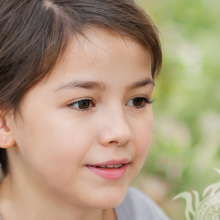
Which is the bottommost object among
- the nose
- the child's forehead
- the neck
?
the neck

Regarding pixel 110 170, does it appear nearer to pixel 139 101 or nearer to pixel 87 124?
pixel 87 124

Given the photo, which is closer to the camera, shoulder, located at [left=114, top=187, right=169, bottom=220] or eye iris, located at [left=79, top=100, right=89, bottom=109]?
eye iris, located at [left=79, top=100, right=89, bottom=109]

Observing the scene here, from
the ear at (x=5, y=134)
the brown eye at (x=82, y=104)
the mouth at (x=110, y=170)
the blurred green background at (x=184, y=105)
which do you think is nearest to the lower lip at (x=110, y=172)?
the mouth at (x=110, y=170)

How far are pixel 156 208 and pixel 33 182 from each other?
25.1 inches

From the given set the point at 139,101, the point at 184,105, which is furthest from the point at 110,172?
the point at 184,105

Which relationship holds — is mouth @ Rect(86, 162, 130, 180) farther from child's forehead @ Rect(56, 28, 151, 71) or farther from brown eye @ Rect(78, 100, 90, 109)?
child's forehead @ Rect(56, 28, 151, 71)

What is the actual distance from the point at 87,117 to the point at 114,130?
0.33ft

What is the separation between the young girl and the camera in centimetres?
111

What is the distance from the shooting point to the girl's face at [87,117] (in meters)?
1.10

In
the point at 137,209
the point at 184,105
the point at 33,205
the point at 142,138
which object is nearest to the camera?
the point at 142,138

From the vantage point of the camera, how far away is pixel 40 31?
1136 mm

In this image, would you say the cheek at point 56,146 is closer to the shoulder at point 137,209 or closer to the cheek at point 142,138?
the cheek at point 142,138

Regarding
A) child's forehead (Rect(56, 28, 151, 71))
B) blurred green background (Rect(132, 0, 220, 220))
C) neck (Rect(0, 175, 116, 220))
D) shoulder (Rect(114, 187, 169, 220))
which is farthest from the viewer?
blurred green background (Rect(132, 0, 220, 220))

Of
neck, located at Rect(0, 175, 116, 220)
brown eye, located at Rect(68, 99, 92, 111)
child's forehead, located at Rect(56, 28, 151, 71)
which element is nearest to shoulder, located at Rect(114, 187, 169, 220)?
neck, located at Rect(0, 175, 116, 220)
